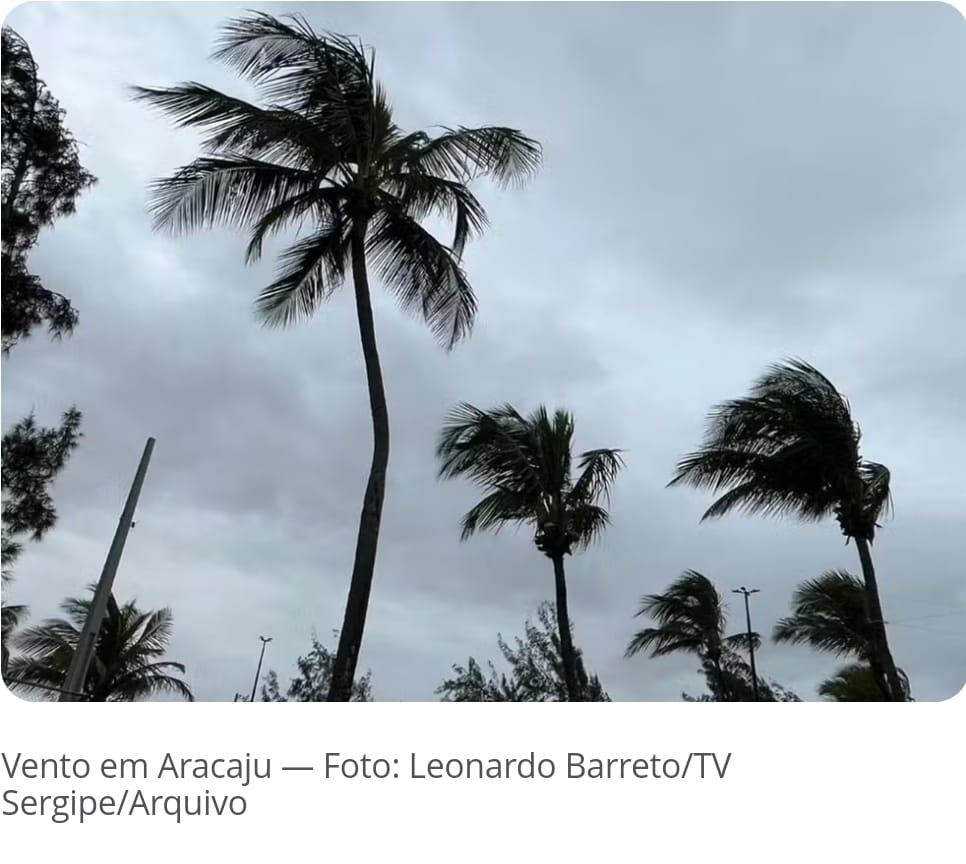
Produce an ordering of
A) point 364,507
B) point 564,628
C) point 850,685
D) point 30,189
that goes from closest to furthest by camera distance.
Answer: point 364,507 < point 30,189 < point 564,628 < point 850,685

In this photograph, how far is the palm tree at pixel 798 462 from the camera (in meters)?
12.5

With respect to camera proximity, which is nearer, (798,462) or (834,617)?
(798,462)

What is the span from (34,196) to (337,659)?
28.9 ft

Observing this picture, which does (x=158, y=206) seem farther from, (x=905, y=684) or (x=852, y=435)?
(x=905, y=684)

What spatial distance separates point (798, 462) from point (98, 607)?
11325mm

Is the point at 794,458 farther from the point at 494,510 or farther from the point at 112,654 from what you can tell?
the point at 112,654

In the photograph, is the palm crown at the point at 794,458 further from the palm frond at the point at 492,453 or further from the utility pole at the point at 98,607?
the utility pole at the point at 98,607

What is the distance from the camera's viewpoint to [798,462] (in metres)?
13.1

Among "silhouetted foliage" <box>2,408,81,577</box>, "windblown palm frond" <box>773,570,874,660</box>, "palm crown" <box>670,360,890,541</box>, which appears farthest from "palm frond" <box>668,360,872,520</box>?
"silhouetted foliage" <box>2,408,81,577</box>

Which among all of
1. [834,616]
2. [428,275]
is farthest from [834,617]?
[428,275]

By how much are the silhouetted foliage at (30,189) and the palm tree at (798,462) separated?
35.8ft

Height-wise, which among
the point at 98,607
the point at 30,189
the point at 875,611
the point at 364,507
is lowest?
the point at 98,607

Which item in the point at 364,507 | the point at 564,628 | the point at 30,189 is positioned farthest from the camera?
the point at 564,628

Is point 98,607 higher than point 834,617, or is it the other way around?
point 834,617
